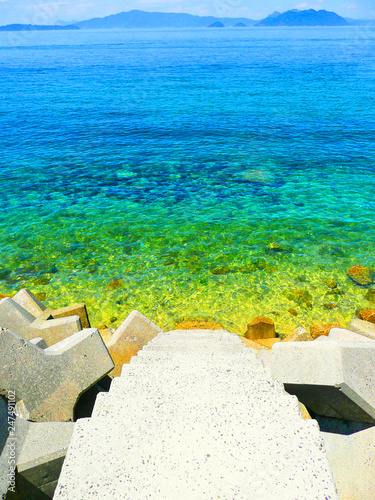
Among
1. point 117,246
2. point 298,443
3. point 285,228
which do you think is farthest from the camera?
point 285,228

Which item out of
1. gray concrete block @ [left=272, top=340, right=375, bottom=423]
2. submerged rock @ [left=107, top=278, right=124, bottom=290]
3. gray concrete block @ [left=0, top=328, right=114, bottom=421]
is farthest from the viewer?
submerged rock @ [left=107, top=278, right=124, bottom=290]

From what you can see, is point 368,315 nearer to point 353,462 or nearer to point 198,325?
point 198,325

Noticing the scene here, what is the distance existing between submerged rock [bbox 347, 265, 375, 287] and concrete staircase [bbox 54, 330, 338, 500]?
A: 7216 mm

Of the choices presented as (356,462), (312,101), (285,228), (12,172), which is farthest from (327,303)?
(312,101)

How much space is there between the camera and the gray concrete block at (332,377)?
3684mm

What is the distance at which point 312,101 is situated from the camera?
30.8m

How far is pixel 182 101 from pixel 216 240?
76.6ft

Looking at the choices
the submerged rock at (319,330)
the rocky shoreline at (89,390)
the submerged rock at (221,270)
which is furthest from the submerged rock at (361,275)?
the rocky shoreline at (89,390)

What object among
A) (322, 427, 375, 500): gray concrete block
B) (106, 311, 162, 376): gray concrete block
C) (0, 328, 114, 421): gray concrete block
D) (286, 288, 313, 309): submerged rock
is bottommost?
(286, 288, 313, 309): submerged rock

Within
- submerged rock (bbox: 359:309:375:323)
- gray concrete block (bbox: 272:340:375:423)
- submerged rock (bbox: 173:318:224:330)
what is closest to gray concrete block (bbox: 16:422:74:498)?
gray concrete block (bbox: 272:340:375:423)

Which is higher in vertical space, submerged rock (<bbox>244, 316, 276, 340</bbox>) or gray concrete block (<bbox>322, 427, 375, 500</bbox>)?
gray concrete block (<bbox>322, 427, 375, 500</bbox>)

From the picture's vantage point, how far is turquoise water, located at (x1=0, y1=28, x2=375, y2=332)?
9312 millimetres

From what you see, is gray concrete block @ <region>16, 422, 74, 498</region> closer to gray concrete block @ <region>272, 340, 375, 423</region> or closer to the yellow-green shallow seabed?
gray concrete block @ <region>272, 340, 375, 423</region>

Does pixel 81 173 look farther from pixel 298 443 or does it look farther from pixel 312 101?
pixel 312 101
